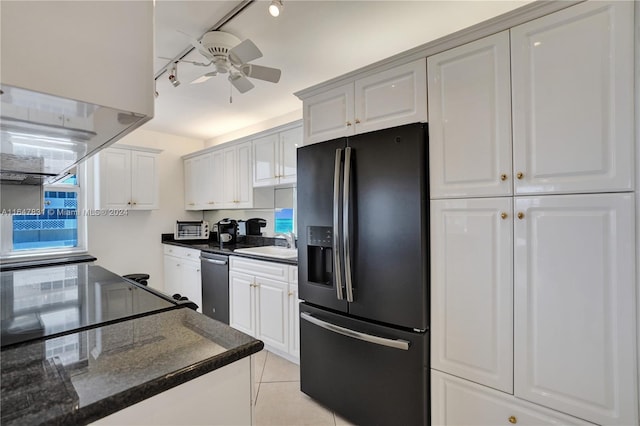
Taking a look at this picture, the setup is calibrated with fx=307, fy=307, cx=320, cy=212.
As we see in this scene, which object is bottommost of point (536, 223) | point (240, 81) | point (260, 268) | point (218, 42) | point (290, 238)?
point (260, 268)

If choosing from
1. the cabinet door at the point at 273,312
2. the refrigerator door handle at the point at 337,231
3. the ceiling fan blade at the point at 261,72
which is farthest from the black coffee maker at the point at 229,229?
the refrigerator door handle at the point at 337,231

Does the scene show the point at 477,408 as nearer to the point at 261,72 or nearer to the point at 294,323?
the point at 294,323

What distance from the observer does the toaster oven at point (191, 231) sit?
450 centimetres

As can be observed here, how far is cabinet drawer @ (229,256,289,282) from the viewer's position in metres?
2.65

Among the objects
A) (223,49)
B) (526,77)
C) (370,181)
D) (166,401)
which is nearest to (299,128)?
(223,49)

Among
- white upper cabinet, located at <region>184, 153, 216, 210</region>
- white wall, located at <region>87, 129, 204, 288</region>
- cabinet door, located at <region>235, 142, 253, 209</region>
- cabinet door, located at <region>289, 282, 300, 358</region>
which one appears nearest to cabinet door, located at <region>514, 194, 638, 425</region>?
cabinet door, located at <region>289, 282, 300, 358</region>

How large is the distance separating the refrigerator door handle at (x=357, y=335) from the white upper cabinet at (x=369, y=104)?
1.18 metres

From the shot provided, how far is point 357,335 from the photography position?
1.79 metres

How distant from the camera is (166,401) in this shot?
72 centimetres

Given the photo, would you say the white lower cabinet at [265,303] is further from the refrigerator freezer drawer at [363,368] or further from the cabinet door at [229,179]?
the cabinet door at [229,179]

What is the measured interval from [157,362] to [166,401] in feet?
0.30

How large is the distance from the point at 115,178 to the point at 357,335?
12.1 ft

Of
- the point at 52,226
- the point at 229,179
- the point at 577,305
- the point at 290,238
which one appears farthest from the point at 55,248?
the point at 577,305

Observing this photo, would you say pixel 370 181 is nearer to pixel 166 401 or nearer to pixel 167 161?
pixel 166 401
